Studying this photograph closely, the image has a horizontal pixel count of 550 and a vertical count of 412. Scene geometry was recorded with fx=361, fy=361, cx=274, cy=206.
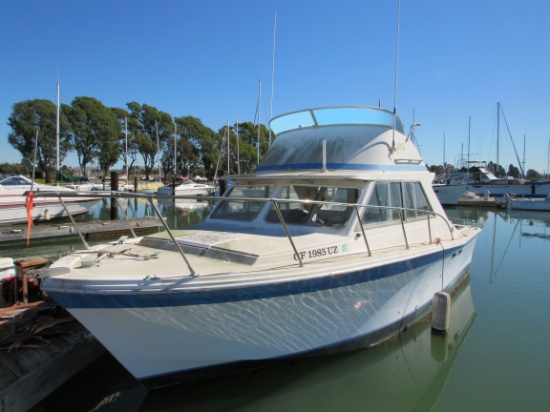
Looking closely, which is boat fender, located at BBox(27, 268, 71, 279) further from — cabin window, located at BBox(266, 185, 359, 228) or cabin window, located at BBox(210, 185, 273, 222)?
cabin window, located at BBox(266, 185, 359, 228)

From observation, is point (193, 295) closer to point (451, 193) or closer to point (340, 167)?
point (340, 167)

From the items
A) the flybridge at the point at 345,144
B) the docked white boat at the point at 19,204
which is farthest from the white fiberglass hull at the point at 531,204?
the docked white boat at the point at 19,204

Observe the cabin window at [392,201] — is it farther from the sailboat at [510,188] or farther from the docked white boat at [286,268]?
the sailboat at [510,188]

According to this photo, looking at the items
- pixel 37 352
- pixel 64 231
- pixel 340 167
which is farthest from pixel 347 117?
pixel 64 231

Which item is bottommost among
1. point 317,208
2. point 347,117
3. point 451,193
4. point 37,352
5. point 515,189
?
point 37,352

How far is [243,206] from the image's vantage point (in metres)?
5.95

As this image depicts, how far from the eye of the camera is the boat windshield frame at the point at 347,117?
20.9 feet

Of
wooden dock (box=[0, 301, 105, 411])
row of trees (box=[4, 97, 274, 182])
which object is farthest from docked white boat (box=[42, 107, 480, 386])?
row of trees (box=[4, 97, 274, 182])

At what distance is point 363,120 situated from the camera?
21.0 feet

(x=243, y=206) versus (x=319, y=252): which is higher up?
(x=243, y=206)

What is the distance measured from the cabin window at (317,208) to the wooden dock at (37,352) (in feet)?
10.0

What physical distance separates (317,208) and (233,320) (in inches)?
90.1

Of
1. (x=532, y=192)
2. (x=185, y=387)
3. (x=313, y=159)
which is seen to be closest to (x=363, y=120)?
(x=313, y=159)

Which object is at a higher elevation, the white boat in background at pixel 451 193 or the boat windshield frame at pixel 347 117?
the boat windshield frame at pixel 347 117
